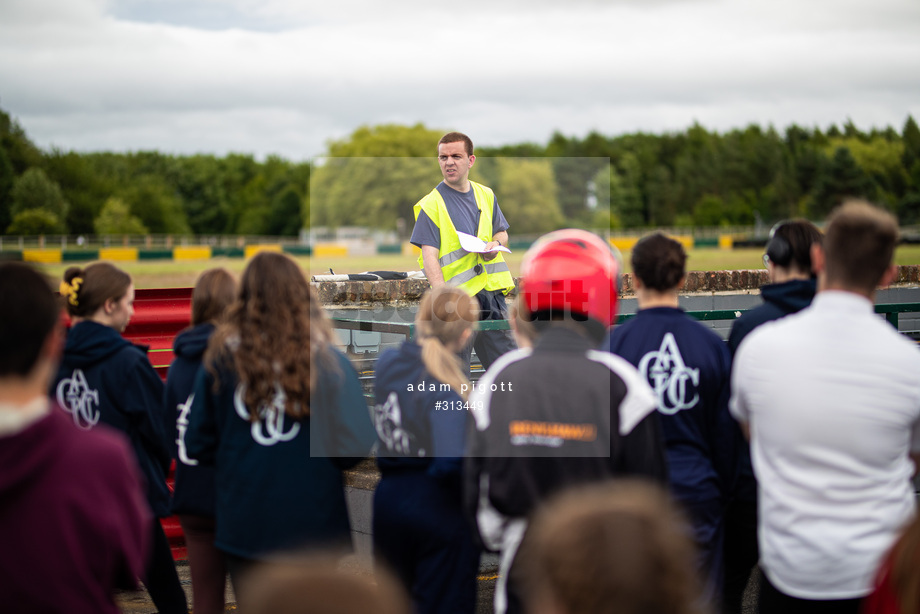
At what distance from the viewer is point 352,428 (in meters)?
3.26

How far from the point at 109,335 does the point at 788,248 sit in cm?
306

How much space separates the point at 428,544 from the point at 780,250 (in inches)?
77.7

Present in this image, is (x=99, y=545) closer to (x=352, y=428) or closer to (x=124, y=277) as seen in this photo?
(x=352, y=428)

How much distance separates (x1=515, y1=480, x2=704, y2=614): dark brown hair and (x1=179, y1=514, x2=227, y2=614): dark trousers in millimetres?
2471

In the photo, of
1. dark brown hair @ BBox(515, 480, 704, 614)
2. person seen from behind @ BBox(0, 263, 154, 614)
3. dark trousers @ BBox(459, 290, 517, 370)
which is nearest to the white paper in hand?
dark trousers @ BBox(459, 290, 517, 370)

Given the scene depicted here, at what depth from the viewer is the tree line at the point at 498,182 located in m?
80.4

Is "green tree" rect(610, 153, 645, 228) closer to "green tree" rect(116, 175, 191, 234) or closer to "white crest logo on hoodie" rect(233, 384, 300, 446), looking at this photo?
"green tree" rect(116, 175, 191, 234)

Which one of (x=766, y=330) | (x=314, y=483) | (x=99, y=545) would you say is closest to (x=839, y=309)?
(x=766, y=330)

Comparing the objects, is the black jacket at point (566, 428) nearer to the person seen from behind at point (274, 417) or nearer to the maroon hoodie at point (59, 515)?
the person seen from behind at point (274, 417)

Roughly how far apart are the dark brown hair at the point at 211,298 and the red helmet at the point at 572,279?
146 cm

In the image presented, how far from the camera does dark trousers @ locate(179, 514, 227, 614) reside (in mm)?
3715

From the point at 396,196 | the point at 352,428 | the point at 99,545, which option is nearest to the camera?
the point at 99,545

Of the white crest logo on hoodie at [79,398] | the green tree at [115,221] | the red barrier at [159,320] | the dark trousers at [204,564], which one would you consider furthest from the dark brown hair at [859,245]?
the green tree at [115,221]

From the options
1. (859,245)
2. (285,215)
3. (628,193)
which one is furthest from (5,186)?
(859,245)
